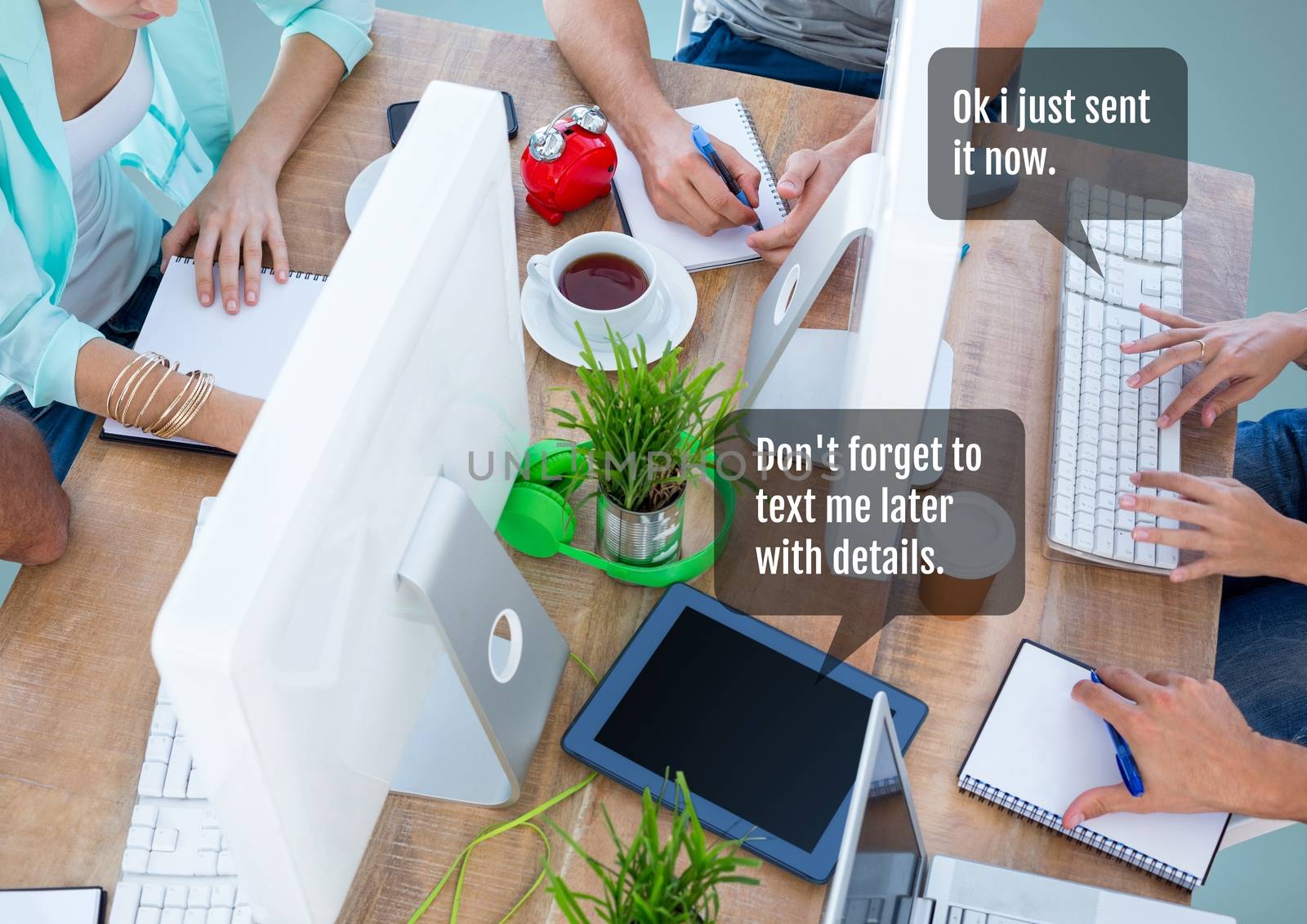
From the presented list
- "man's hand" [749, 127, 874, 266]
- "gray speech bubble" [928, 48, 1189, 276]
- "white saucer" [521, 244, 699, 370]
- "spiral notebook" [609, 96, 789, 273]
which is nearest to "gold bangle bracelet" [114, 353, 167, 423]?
"white saucer" [521, 244, 699, 370]

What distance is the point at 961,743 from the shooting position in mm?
868

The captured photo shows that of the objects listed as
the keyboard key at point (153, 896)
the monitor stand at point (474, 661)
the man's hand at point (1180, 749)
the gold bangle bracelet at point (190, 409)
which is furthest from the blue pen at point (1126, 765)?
the gold bangle bracelet at point (190, 409)

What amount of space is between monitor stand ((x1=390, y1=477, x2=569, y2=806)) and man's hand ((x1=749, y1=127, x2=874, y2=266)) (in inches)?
19.3

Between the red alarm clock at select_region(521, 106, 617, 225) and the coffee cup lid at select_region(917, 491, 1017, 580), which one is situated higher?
the red alarm clock at select_region(521, 106, 617, 225)

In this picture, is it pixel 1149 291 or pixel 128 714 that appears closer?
pixel 128 714

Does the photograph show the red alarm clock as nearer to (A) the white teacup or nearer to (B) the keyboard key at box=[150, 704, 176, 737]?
(A) the white teacup

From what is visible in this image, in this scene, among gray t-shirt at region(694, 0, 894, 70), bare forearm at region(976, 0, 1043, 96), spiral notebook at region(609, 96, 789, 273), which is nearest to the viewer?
spiral notebook at region(609, 96, 789, 273)

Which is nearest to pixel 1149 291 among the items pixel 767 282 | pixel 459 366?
pixel 767 282

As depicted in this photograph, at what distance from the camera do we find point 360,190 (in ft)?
3.89

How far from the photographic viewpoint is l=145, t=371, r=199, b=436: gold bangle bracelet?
3.19 ft

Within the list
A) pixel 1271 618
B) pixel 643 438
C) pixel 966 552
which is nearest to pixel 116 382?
pixel 643 438

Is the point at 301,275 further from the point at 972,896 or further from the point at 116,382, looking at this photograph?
the point at 972,896

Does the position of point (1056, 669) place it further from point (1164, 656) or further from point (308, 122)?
point (308, 122)

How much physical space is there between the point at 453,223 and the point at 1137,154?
3.14 feet
